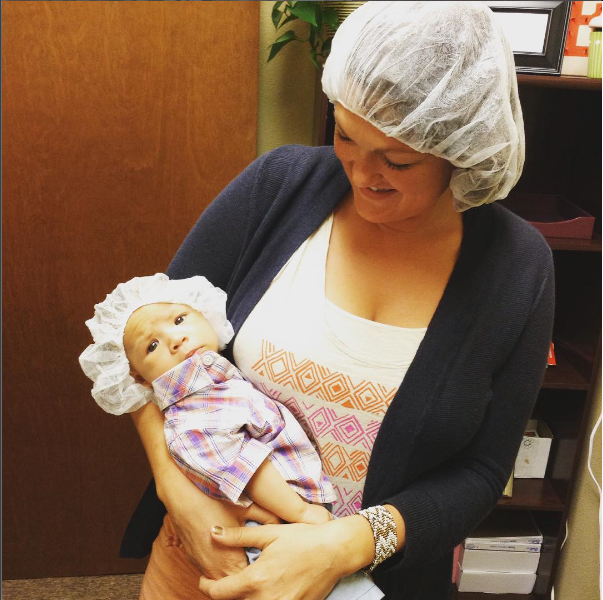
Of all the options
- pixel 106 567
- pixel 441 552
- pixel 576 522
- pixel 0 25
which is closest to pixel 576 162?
pixel 576 522

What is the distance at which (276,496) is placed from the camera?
110cm

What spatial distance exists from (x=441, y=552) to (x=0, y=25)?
164cm

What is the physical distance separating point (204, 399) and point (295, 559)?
0.29m

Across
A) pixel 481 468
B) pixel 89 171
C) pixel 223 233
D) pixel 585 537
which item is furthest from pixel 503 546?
pixel 89 171

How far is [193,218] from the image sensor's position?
2.09m

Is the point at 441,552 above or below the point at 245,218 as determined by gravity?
below

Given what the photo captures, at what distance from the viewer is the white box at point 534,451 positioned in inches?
90.7

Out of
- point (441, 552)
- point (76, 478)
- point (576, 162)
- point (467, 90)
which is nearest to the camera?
point (467, 90)

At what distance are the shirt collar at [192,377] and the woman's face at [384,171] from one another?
345 mm

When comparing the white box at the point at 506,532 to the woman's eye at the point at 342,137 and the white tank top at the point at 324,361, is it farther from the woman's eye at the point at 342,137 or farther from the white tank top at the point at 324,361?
the woman's eye at the point at 342,137

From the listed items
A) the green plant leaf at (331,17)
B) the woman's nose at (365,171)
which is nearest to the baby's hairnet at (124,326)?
the woman's nose at (365,171)

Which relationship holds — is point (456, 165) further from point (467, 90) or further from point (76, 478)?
point (76, 478)

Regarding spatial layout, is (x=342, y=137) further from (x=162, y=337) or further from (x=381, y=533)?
(x=381, y=533)

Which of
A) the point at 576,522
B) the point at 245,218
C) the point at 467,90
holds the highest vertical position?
the point at 467,90
